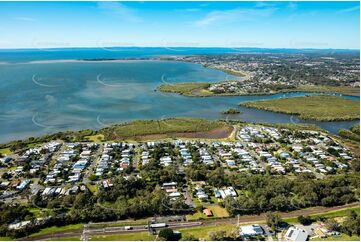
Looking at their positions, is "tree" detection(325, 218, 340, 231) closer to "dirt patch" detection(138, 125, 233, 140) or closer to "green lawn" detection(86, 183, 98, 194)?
"green lawn" detection(86, 183, 98, 194)

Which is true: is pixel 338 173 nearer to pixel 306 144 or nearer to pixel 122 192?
pixel 306 144

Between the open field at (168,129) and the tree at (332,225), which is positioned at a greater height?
the open field at (168,129)

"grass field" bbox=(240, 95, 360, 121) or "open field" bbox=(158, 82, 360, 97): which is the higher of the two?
"open field" bbox=(158, 82, 360, 97)

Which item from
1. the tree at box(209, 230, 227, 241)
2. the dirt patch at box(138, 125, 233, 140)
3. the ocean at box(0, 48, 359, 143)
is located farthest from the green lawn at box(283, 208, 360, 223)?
the ocean at box(0, 48, 359, 143)

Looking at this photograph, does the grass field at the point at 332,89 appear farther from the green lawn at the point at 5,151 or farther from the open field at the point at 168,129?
the green lawn at the point at 5,151

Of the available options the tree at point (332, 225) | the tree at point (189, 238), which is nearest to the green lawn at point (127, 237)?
the tree at point (189, 238)

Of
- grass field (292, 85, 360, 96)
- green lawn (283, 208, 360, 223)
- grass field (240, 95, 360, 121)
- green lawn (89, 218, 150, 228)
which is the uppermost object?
grass field (292, 85, 360, 96)
